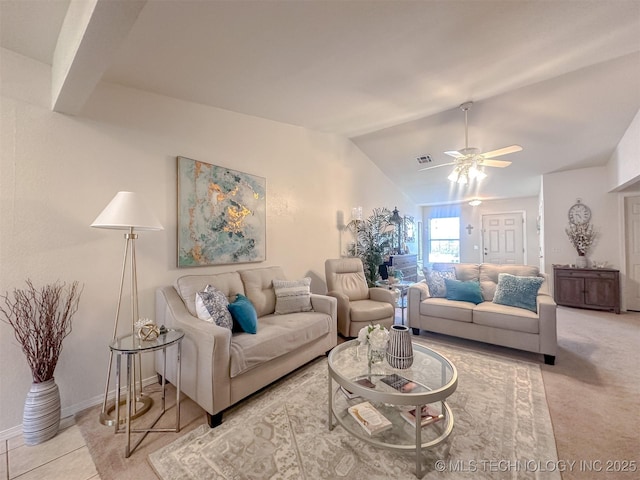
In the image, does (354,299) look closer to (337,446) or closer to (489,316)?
(489,316)

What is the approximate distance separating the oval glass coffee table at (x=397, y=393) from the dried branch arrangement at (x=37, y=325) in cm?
189

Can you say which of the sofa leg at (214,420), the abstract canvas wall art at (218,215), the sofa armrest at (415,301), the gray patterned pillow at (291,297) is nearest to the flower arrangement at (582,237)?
the sofa armrest at (415,301)

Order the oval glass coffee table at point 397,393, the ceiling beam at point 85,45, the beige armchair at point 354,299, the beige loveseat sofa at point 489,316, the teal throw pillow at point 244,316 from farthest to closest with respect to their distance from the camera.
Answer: the beige armchair at point 354,299, the beige loveseat sofa at point 489,316, the teal throw pillow at point 244,316, the oval glass coffee table at point 397,393, the ceiling beam at point 85,45

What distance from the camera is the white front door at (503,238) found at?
266 inches

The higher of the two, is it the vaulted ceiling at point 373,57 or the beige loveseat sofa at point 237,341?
the vaulted ceiling at point 373,57

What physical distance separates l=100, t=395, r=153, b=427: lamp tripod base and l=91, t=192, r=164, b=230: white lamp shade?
1383 millimetres

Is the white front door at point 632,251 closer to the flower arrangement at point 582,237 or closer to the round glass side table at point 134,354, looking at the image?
the flower arrangement at point 582,237

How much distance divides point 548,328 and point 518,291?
49 centimetres

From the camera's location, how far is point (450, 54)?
2.38m

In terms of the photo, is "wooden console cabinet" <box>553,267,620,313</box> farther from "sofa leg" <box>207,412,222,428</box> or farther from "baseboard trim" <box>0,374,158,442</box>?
"baseboard trim" <box>0,374,158,442</box>

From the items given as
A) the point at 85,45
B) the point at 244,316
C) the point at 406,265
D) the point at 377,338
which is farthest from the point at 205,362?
the point at 406,265

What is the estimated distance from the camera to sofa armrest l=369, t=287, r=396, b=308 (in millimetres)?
3531

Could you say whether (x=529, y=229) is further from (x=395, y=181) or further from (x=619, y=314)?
(x=395, y=181)

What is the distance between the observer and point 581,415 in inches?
75.7
